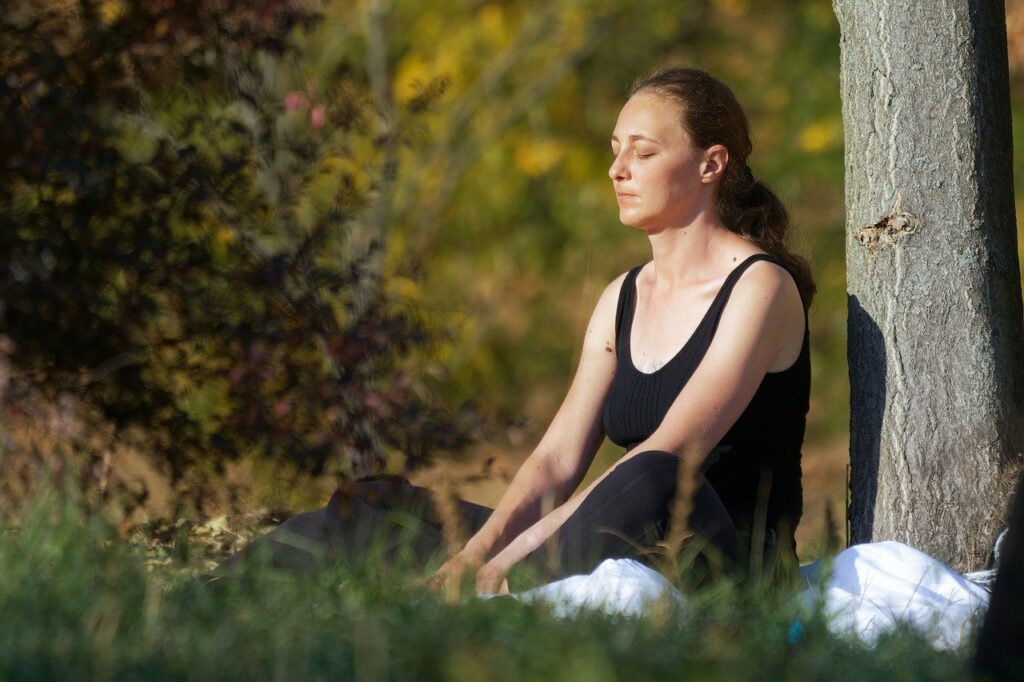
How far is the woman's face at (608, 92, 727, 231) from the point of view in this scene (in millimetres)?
3926

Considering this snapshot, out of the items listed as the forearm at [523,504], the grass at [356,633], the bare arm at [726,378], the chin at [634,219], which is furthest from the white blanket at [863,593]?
the chin at [634,219]

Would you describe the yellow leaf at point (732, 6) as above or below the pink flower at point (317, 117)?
above

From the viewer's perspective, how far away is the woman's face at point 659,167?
393cm

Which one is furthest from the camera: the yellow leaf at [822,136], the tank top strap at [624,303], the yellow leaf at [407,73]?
the yellow leaf at [407,73]

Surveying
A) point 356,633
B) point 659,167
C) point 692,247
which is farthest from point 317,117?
point 356,633

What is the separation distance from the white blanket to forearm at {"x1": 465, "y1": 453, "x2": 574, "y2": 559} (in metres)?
0.58

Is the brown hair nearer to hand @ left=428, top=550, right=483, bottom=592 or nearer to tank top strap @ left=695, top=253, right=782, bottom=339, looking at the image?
tank top strap @ left=695, top=253, right=782, bottom=339

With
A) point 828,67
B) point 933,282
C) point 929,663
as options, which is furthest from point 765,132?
point 929,663

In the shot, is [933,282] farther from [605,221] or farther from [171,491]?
[605,221]

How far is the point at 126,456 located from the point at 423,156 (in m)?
5.55

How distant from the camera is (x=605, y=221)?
34.4 feet

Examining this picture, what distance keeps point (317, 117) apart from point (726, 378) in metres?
1.95

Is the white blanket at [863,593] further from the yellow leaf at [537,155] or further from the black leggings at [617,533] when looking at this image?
the yellow leaf at [537,155]

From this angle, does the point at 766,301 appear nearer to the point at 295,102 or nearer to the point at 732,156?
the point at 732,156
